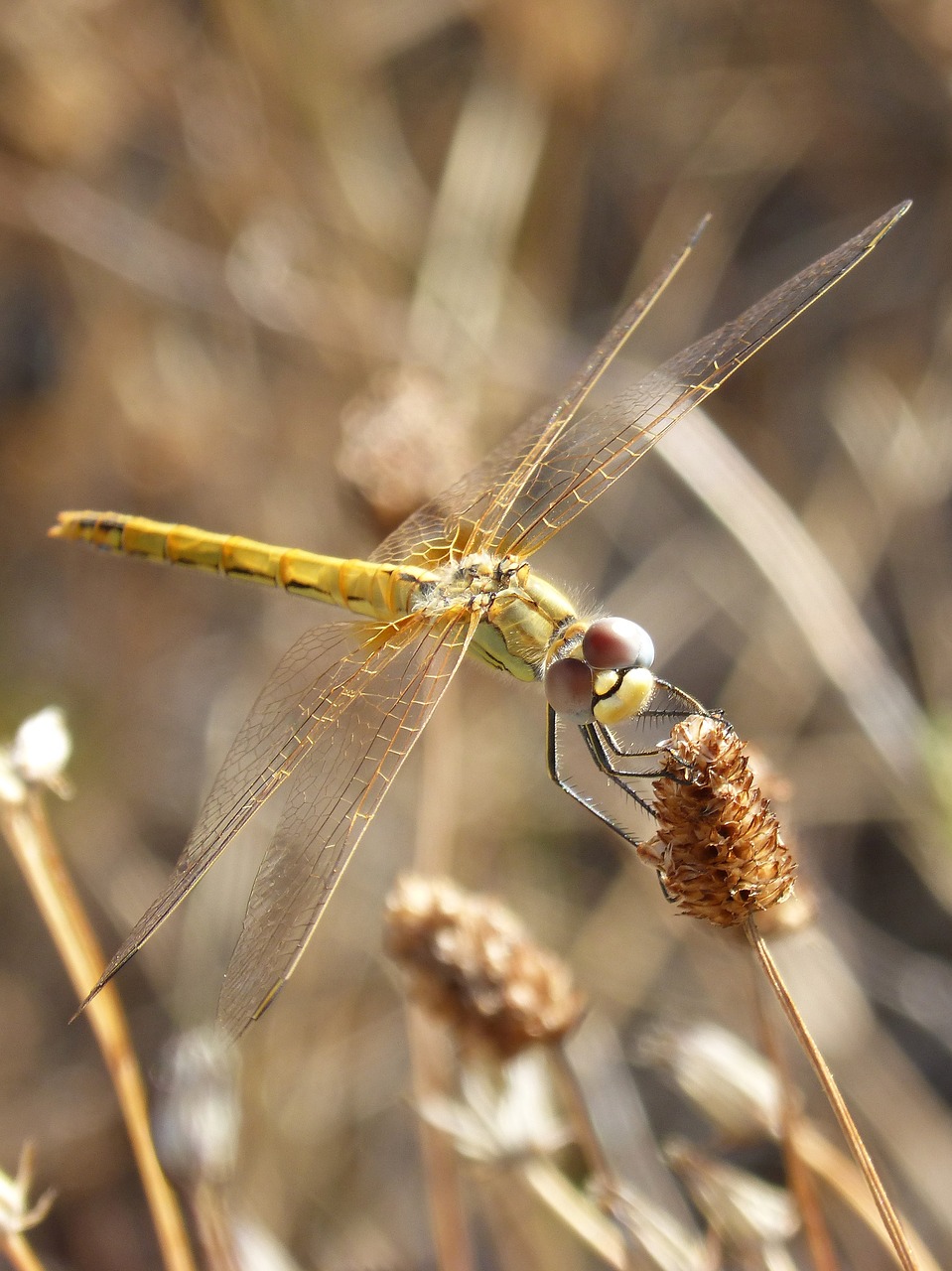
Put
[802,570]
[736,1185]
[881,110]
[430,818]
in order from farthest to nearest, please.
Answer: [881,110], [802,570], [430,818], [736,1185]

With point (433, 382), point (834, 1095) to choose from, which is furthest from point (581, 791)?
point (433, 382)

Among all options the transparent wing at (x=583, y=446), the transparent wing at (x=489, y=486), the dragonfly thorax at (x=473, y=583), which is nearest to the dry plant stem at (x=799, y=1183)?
the dragonfly thorax at (x=473, y=583)

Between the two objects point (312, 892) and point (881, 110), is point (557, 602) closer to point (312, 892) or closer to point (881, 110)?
point (312, 892)

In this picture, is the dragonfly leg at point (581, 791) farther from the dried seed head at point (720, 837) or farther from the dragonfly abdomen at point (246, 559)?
the dragonfly abdomen at point (246, 559)

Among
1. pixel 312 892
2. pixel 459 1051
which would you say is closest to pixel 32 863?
pixel 312 892

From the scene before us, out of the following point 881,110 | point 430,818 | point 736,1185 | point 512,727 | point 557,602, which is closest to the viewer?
point 736,1185

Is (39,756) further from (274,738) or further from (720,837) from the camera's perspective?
(720,837)

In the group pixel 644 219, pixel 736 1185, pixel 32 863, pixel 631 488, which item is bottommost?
pixel 736 1185
